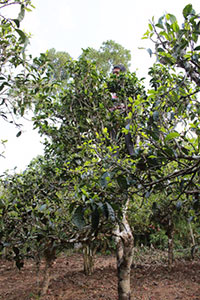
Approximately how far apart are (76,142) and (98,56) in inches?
284

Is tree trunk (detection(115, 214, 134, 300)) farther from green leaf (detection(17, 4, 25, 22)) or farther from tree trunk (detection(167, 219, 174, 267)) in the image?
green leaf (detection(17, 4, 25, 22))

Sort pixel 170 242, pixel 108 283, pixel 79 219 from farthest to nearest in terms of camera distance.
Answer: pixel 170 242, pixel 108 283, pixel 79 219

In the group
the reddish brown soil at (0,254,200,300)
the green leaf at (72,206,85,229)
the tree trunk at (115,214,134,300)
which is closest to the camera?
the green leaf at (72,206,85,229)

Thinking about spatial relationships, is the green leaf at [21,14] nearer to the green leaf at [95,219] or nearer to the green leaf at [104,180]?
the green leaf at [104,180]

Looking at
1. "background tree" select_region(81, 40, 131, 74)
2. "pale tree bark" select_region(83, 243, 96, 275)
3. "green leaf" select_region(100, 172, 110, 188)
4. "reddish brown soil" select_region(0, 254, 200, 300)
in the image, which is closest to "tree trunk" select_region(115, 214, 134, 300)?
"reddish brown soil" select_region(0, 254, 200, 300)

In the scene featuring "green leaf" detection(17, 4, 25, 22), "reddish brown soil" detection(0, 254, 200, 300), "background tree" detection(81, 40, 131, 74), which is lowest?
"reddish brown soil" detection(0, 254, 200, 300)

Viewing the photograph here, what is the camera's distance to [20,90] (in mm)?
2461

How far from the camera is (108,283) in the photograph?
5.32 metres

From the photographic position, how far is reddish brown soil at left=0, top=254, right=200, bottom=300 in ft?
15.0

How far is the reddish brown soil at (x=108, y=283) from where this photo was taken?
4582 millimetres

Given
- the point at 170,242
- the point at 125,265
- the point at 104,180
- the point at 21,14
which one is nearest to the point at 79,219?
the point at 104,180

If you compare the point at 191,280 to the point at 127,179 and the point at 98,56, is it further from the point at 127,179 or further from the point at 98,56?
the point at 98,56

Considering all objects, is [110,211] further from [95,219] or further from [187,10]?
[187,10]

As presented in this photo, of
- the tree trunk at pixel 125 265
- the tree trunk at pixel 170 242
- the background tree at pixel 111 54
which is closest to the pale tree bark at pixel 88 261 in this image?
the tree trunk at pixel 170 242
